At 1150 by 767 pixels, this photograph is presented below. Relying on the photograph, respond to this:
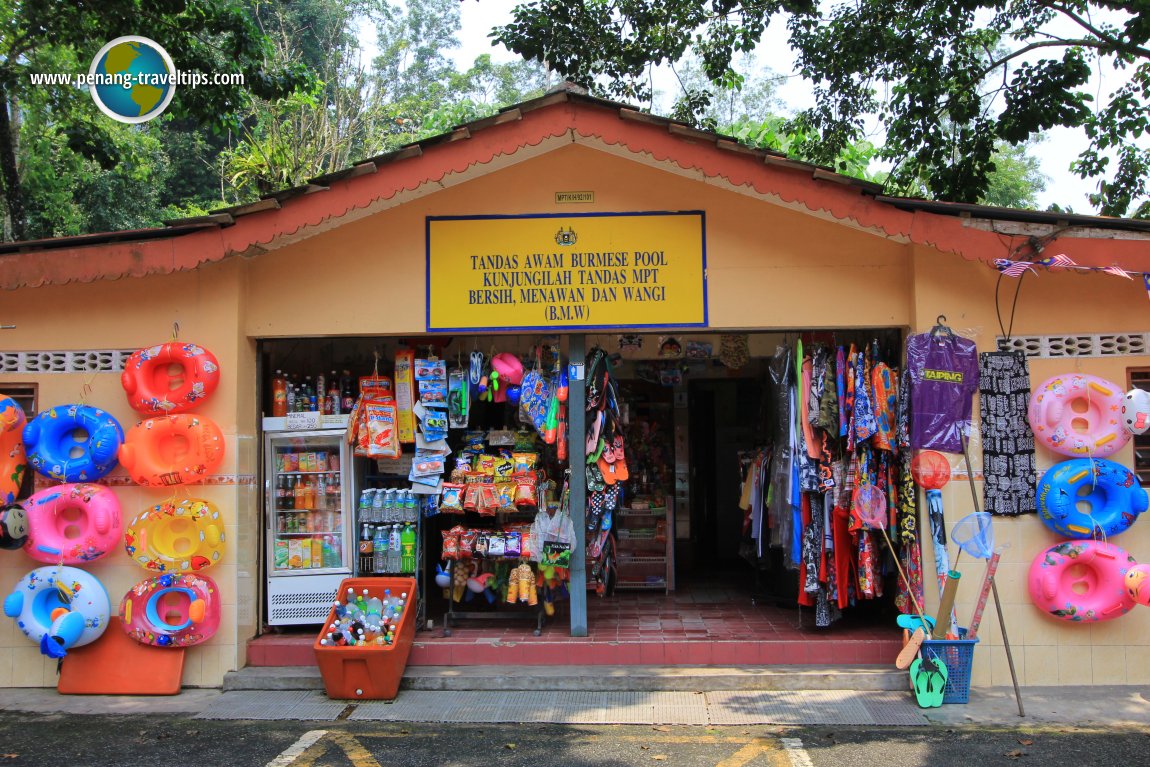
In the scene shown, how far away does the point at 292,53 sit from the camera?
79.5 feet

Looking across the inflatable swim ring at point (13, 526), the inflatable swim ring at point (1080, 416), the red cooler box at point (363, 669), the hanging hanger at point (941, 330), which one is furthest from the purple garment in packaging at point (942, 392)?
the inflatable swim ring at point (13, 526)

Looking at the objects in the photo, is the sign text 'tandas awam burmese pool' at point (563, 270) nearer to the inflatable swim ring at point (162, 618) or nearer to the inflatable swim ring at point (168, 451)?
the inflatable swim ring at point (168, 451)

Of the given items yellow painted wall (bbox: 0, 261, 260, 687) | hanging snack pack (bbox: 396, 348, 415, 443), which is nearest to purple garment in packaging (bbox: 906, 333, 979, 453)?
hanging snack pack (bbox: 396, 348, 415, 443)

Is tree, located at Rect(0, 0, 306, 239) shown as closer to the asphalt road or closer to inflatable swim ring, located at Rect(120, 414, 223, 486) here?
inflatable swim ring, located at Rect(120, 414, 223, 486)

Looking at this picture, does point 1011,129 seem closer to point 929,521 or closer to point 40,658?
point 929,521

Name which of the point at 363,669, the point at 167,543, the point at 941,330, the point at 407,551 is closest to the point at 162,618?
the point at 167,543

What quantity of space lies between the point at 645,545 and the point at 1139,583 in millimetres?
4310

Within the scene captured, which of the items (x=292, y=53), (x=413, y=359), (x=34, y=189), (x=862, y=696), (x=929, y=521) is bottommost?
(x=862, y=696)

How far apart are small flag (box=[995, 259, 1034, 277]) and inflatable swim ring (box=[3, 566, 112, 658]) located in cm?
697

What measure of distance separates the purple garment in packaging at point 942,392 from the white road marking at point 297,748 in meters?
4.68

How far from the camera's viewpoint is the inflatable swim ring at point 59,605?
657cm

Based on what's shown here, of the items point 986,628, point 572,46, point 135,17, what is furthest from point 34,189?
point 986,628

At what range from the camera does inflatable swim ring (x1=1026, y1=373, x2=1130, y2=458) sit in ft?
21.3

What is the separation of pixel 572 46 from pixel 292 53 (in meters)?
15.5
